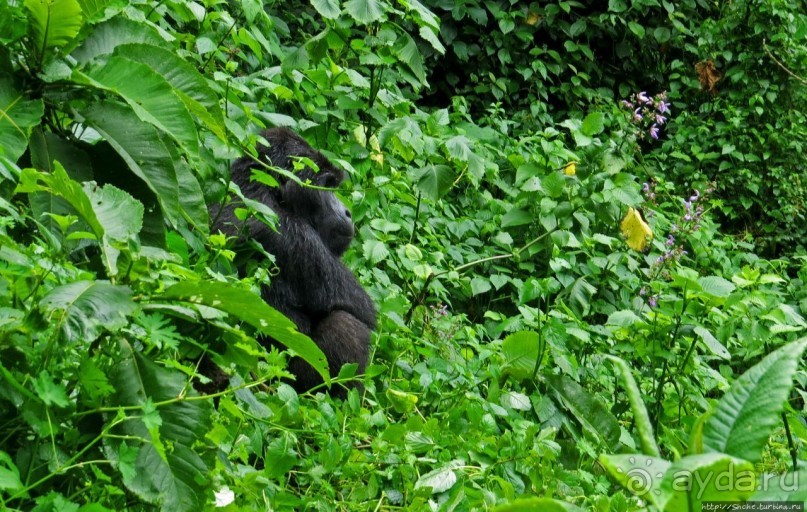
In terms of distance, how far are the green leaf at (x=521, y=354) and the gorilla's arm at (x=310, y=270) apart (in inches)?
29.7

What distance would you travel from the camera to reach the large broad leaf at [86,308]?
1.51 meters

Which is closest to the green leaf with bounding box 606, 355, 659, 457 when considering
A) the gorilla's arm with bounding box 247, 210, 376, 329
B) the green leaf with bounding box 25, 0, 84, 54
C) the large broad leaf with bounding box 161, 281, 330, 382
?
the large broad leaf with bounding box 161, 281, 330, 382

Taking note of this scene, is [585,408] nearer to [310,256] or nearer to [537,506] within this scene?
[310,256]

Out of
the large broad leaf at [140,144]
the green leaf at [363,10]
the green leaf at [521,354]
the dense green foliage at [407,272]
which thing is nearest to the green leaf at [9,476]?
the dense green foliage at [407,272]

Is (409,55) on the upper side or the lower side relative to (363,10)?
lower

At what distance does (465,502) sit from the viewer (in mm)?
2635

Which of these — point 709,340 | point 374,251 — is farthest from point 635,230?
point 709,340

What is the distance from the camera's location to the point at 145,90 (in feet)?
7.09

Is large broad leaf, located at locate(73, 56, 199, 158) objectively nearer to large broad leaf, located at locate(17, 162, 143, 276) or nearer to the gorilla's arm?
large broad leaf, located at locate(17, 162, 143, 276)

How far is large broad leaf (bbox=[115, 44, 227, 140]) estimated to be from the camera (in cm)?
226

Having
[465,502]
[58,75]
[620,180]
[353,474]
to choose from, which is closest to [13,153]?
[58,75]

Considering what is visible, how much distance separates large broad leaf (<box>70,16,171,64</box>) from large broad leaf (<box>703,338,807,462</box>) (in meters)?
1.62

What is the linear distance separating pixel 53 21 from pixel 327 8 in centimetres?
257

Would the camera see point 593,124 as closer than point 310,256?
No
